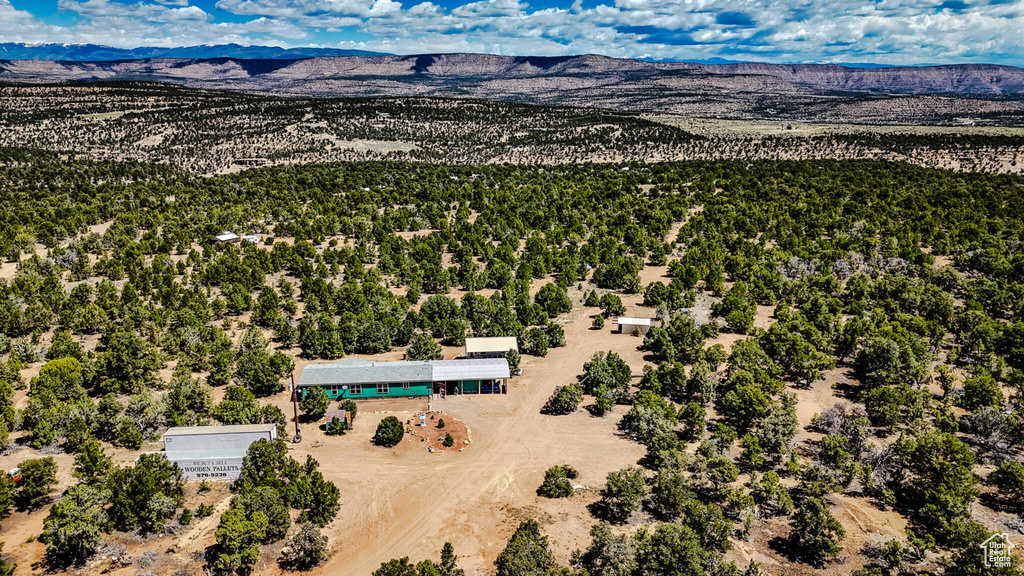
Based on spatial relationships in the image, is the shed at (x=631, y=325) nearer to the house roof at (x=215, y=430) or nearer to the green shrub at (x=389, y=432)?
the green shrub at (x=389, y=432)

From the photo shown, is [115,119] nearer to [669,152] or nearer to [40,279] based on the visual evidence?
[40,279]

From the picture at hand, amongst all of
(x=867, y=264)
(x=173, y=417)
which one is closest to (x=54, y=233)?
(x=173, y=417)

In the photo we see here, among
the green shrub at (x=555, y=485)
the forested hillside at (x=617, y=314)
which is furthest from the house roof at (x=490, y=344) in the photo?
the green shrub at (x=555, y=485)

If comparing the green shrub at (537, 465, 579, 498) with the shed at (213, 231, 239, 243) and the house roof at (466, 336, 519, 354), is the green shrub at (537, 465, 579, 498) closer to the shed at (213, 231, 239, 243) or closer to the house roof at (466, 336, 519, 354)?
the house roof at (466, 336, 519, 354)

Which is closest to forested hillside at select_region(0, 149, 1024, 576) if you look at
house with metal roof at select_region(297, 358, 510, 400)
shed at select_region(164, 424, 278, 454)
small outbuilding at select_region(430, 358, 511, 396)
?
shed at select_region(164, 424, 278, 454)

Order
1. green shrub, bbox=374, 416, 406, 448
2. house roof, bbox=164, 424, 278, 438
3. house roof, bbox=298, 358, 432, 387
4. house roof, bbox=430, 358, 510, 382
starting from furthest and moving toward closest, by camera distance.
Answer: house roof, bbox=430, 358, 510, 382 → house roof, bbox=298, 358, 432, 387 → green shrub, bbox=374, 416, 406, 448 → house roof, bbox=164, 424, 278, 438

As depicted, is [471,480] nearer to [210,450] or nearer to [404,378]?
[404,378]

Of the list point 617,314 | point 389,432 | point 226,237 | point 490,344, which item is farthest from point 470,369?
point 226,237
